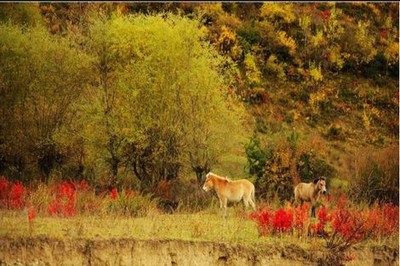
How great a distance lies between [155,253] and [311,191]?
752 centimetres

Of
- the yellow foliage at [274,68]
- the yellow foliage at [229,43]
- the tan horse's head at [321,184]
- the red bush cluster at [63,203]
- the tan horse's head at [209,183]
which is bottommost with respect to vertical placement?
the yellow foliage at [274,68]

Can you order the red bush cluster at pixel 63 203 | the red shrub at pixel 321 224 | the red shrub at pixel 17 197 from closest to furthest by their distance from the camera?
1. the red bush cluster at pixel 63 203
2. the red shrub at pixel 17 197
3. the red shrub at pixel 321 224

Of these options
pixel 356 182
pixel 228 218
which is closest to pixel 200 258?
pixel 228 218

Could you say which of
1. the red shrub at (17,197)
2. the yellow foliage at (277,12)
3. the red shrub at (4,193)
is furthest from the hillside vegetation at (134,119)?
the yellow foliage at (277,12)

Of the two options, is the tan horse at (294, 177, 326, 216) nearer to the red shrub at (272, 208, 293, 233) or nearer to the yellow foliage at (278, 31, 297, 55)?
the red shrub at (272, 208, 293, 233)

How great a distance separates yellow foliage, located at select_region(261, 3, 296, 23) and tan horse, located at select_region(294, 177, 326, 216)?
109 ft

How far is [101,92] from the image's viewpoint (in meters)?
25.5

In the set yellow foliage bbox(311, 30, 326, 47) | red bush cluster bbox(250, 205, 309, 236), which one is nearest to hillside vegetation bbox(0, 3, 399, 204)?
red bush cluster bbox(250, 205, 309, 236)

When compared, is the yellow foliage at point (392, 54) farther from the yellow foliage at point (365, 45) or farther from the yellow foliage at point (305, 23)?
the yellow foliage at point (305, 23)

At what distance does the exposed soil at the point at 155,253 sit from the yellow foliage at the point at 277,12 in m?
37.7

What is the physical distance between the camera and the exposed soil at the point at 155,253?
14359 mm

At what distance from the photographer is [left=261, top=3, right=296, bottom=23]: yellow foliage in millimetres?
53531

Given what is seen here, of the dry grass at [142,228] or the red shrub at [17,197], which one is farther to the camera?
the red shrub at [17,197]

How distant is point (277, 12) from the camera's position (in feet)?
177
